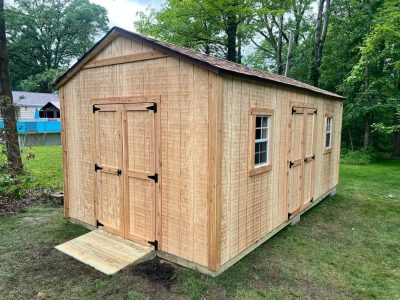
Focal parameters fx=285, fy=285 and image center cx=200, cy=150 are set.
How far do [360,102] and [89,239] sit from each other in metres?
13.1

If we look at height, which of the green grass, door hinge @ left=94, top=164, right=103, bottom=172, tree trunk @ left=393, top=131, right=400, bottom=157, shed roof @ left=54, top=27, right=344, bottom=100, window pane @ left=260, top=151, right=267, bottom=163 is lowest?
the green grass

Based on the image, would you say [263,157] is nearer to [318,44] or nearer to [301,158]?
[301,158]

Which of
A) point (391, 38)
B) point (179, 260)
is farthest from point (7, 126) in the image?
point (391, 38)

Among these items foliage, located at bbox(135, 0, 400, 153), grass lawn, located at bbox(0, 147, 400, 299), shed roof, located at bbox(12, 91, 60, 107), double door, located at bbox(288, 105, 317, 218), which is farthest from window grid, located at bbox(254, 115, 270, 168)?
shed roof, located at bbox(12, 91, 60, 107)

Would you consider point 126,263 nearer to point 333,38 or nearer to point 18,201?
point 18,201

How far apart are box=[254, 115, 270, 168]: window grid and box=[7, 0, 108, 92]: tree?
34.7 metres

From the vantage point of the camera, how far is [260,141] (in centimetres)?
420

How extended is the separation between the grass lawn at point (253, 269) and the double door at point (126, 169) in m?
0.71

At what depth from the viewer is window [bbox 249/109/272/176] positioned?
13.0 feet

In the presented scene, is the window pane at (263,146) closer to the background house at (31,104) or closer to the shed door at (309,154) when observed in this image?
the shed door at (309,154)

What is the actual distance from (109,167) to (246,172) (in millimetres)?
2180

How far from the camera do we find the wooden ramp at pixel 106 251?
148 inches

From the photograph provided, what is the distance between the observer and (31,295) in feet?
10.4

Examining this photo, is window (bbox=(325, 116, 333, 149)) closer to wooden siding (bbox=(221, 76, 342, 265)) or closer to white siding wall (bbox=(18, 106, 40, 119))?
wooden siding (bbox=(221, 76, 342, 265))
